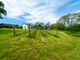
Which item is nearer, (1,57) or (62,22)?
(1,57)

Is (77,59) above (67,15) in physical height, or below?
below

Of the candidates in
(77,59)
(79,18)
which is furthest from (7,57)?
(79,18)

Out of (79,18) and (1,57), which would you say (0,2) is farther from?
(79,18)

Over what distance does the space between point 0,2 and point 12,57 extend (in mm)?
29547

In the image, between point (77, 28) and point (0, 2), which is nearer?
point (0, 2)

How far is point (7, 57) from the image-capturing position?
36.7 ft

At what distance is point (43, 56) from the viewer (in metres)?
12.0

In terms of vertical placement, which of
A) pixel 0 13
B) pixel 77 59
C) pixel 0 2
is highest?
pixel 0 2

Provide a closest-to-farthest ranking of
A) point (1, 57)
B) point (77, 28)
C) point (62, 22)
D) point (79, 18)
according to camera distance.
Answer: point (1, 57) < point (77, 28) < point (79, 18) < point (62, 22)

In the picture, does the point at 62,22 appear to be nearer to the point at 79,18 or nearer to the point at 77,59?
the point at 79,18

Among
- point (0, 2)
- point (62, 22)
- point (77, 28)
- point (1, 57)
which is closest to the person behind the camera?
point (1, 57)

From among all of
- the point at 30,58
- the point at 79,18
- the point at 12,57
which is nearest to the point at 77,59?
the point at 30,58

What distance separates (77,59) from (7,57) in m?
5.33

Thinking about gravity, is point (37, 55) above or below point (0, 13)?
below
